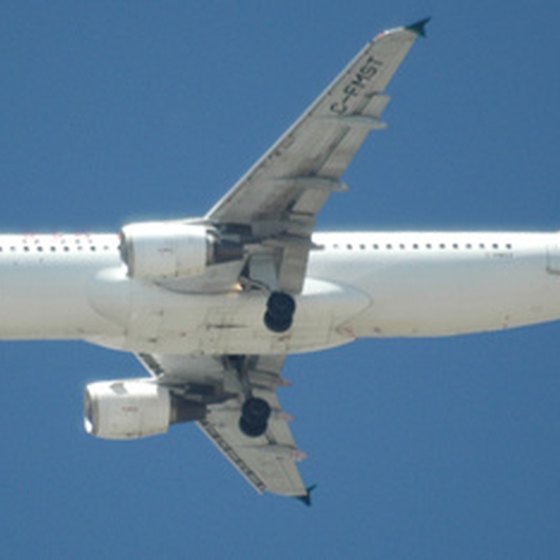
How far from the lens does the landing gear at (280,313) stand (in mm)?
79625

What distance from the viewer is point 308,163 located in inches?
3073

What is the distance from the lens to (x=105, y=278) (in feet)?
261

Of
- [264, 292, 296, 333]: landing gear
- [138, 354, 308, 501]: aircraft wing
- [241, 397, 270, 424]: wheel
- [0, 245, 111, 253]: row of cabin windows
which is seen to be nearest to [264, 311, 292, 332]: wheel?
[264, 292, 296, 333]: landing gear

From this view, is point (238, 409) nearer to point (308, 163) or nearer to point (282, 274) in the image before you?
point (282, 274)

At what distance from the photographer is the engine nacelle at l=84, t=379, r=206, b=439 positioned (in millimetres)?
87125

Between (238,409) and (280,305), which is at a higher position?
(280,305)

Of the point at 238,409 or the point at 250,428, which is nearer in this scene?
the point at 250,428

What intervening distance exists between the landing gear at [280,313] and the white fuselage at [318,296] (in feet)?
2.34

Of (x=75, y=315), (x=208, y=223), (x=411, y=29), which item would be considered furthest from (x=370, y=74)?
(x=75, y=315)

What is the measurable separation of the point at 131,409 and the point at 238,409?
534 centimetres

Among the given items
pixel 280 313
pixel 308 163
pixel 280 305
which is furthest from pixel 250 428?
pixel 308 163

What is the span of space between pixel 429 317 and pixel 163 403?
11407mm

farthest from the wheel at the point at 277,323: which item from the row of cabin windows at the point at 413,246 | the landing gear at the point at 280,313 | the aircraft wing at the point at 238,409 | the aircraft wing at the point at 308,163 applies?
the aircraft wing at the point at 238,409

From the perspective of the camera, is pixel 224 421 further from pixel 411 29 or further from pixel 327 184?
pixel 411 29
